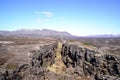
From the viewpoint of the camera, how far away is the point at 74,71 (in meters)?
40.8

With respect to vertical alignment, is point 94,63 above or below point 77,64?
above

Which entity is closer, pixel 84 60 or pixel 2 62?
pixel 2 62

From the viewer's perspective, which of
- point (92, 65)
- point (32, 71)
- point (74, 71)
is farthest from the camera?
point (92, 65)

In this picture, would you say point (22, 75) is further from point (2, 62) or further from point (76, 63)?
point (76, 63)

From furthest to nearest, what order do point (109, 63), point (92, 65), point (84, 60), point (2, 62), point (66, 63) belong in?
point (66, 63) → point (84, 60) → point (92, 65) → point (109, 63) → point (2, 62)

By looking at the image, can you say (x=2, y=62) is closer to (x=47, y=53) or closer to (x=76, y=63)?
(x=47, y=53)

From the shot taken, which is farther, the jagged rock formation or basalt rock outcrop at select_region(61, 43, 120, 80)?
basalt rock outcrop at select_region(61, 43, 120, 80)

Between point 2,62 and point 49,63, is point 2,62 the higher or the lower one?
the higher one

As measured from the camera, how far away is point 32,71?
23.3 m

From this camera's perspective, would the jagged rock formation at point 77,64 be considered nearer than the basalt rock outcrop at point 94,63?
Yes

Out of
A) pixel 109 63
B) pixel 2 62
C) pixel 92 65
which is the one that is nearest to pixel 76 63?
pixel 92 65

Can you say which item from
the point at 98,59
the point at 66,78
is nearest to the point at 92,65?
the point at 98,59

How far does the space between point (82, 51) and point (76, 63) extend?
4183 millimetres

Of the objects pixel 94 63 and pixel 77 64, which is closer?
pixel 94 63
